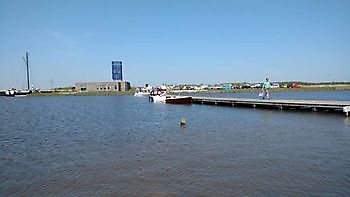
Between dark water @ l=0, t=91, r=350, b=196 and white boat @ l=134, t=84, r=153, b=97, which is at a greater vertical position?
white boat @ l=134, t=84, r=153, b=97

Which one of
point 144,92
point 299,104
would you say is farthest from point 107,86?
point 299,104

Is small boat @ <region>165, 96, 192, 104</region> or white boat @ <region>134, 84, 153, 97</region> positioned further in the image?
white boat @ <region>134, 84, 153, 97</region>

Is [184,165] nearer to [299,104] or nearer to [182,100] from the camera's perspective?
[299,104]

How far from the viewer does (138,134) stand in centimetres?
2189

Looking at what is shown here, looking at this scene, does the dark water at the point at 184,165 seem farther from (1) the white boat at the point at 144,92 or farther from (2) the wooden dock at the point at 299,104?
(1) the white boat at the point at 144,92

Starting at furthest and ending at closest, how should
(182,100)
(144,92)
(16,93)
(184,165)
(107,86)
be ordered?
(107,86) → (16,93) → (144,92) → (182,100) → (184,165)

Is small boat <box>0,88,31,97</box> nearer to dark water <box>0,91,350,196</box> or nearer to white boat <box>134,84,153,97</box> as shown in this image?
white boat <box>134,84,153,97</box>

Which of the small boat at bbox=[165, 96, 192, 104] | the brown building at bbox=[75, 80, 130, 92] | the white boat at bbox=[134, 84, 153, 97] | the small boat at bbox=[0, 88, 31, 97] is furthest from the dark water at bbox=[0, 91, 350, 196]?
the small boat at bbox=[0, 88, 31, 97]

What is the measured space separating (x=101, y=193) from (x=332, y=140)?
40.3ft

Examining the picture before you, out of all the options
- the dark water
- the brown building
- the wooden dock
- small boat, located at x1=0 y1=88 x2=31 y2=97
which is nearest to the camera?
the dark water

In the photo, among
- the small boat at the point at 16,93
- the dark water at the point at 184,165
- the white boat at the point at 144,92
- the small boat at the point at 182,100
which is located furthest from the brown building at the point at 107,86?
the dark water at the point at 184,165

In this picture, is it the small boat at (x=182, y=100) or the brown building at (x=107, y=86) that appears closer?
the small boat at (x=182, y=100)

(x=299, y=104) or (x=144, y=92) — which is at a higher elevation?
(x=299, y=104)

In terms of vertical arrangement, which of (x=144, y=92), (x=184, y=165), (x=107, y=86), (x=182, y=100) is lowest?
(x=184, y=165)
